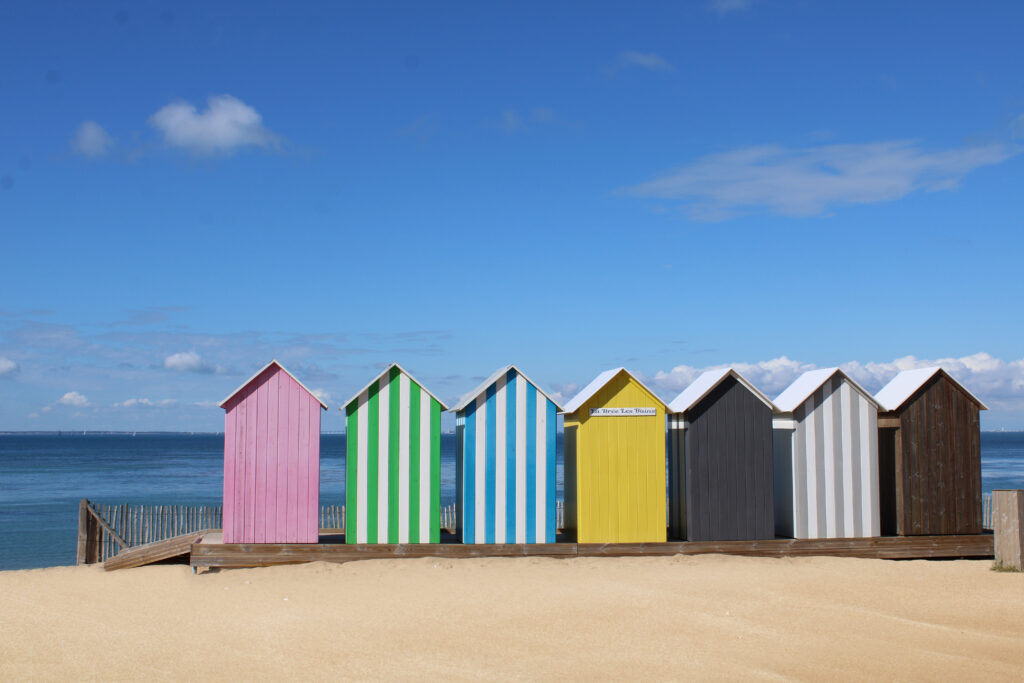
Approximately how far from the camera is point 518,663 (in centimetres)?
960

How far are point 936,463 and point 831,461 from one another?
7.08 ft

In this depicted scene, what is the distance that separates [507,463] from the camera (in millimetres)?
15828

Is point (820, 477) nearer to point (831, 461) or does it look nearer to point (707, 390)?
point (831, 461)

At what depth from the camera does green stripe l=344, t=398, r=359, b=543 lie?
15.3 m

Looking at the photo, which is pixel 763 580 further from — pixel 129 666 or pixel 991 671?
pixel 129 666

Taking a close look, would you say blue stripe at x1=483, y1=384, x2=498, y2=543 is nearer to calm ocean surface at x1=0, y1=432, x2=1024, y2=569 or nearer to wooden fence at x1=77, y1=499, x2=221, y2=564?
wooden fence at x1=77, y1=499, x2=221, y2=564

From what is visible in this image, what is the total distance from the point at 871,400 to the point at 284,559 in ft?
37.9

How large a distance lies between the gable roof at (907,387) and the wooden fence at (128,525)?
7.18 metres

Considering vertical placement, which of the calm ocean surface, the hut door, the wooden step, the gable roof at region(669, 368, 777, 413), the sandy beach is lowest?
the calm ocean surface

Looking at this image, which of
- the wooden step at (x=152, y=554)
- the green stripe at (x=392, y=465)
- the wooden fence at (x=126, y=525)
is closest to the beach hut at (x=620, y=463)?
the green stripe at (x=392, y=465)

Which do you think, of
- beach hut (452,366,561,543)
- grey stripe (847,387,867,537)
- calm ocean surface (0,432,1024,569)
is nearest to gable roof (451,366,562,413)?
beach hut (452,366,561,543)

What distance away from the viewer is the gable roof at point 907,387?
16891 millimetres

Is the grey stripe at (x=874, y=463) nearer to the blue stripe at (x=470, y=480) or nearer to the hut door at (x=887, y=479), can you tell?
the hut door at (x=887, y=479)

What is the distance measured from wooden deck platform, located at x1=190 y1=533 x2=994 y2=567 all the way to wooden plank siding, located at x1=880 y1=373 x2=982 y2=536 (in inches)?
11.4
